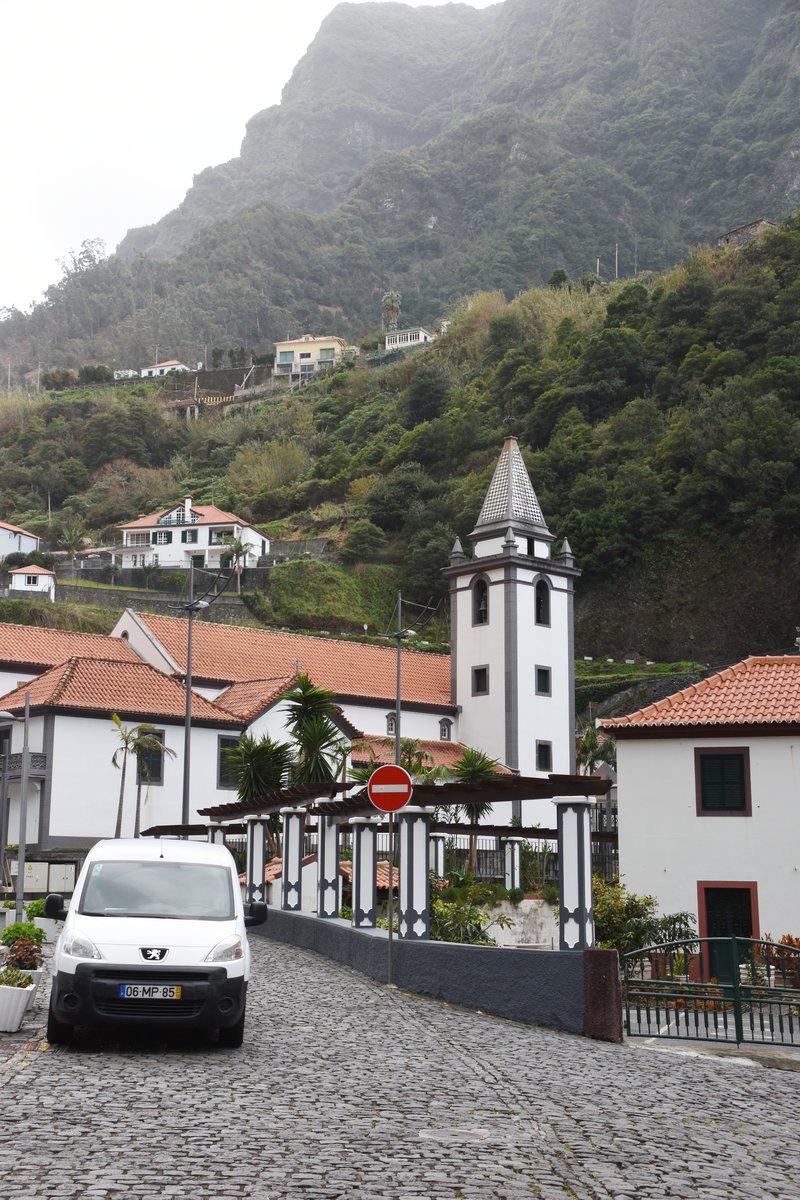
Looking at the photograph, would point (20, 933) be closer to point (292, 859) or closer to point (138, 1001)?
point (138, 1001)

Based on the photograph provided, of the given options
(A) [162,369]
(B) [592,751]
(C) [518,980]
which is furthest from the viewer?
(A) [162,369]

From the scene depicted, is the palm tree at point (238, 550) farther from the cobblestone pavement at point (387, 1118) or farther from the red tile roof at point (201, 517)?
the cobblestone pavement at point (387, 1118)

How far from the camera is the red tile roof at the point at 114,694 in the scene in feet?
148

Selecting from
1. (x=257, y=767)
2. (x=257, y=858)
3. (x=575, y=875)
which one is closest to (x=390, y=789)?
(x=575, y=875)

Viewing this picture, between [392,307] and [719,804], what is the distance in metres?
167

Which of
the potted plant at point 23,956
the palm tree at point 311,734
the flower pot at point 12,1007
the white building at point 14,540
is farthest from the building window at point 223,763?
the white building at point 14,540

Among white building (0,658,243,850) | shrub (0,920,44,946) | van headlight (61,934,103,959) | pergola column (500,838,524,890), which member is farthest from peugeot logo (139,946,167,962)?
white building (0,658,243,850)

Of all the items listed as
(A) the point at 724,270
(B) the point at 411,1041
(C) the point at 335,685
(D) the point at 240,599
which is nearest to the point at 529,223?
(A) the point at 724,270

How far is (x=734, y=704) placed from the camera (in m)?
27.2

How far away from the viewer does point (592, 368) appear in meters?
95.9

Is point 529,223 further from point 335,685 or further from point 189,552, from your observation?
point 335,685

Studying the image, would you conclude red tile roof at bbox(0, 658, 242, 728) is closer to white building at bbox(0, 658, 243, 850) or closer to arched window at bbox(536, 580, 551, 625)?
white building at bbox(0, 658, 243, 850)

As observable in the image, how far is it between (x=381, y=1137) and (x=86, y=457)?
Answer: 135471 mm

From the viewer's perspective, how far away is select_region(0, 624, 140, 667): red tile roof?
50.1 m
